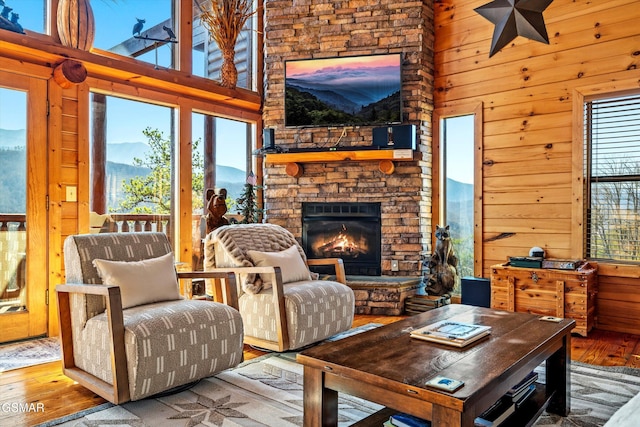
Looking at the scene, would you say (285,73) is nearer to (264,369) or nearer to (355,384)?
(264,369)

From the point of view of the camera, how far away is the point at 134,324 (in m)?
2.32

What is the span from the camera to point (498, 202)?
461cm

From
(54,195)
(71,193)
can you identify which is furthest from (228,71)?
(54,195)

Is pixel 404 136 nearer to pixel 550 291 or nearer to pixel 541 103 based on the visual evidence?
pixel 541 103

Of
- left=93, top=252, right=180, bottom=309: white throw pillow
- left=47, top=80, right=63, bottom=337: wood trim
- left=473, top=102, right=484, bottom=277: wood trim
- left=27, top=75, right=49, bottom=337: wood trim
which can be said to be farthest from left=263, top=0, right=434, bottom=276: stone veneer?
left=93, top=252, right=180, bottom=309: white throw pillow

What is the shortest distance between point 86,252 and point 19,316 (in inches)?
55.8

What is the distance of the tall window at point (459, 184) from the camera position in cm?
486

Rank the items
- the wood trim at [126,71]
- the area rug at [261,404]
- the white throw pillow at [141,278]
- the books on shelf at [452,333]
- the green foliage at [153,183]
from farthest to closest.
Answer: the green foliage at [153,183] → the wood trim at [126,71] → the white throw pillow at [141,278] → the area rug at [261,404] → the books on shelf at [452,333]

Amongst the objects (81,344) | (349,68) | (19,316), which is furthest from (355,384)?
(349,68)

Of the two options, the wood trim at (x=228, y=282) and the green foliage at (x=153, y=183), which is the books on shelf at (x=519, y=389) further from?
the green foliage at (x=153, y=183)

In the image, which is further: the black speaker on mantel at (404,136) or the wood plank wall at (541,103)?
the black speaker on mantel at (404,136)

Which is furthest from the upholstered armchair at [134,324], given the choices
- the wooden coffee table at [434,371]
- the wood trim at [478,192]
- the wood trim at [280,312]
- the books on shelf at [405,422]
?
the wood trim at [478,192]

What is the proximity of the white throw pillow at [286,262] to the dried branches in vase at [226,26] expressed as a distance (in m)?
2.23

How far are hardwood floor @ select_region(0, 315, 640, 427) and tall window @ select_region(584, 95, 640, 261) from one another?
771 millimetres
